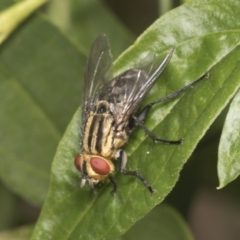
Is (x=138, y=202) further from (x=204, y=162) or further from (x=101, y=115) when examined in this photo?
(x=204, y=162)

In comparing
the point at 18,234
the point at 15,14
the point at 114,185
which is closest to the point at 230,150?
the point at 114,185

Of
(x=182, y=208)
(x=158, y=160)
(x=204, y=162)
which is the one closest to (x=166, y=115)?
(x=158, y=160)

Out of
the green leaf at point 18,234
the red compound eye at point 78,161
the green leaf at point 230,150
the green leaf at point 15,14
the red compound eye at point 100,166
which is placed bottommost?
the green leaf at point 18,234

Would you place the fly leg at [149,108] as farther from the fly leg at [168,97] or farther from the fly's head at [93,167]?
the fly's head at [93,167]

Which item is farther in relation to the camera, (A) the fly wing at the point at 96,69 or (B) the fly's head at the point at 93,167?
(A) the fly wing at the point at 96,69

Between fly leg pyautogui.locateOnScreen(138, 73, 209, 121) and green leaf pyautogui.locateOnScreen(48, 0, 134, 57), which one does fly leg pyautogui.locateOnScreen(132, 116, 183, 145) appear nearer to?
fly leg pyautogui.locateOnScreen(138, 73, 209, 121)

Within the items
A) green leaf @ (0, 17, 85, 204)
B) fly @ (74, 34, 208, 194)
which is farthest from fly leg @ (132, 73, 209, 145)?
green leaf @ (0, 17, 85, 204)

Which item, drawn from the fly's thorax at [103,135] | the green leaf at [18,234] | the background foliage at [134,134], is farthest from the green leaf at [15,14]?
the green leaf at [18,234]
